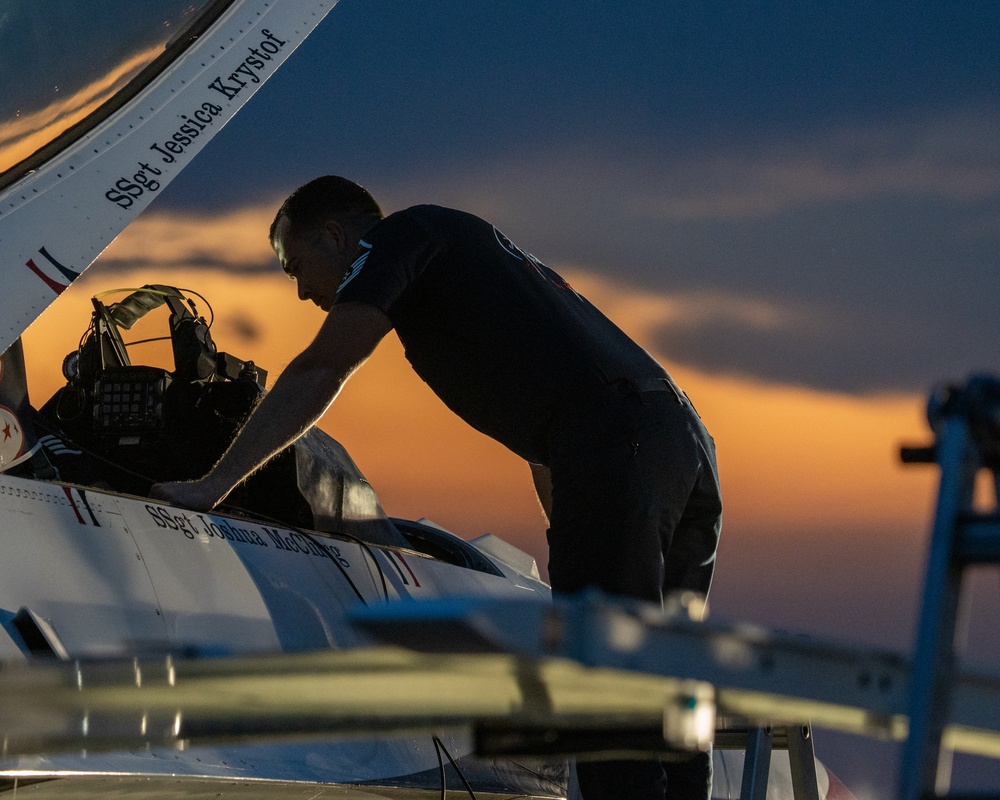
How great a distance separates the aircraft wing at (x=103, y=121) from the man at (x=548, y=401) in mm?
858

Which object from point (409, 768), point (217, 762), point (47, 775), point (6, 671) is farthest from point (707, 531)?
point (6, 671)

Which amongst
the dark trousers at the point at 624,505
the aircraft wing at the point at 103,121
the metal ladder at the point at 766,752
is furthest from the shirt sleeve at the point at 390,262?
the metal ladder at the point at 766,752

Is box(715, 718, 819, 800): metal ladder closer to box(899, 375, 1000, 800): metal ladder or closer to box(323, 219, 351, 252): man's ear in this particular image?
box(323, 219, 351, 252): man's ear

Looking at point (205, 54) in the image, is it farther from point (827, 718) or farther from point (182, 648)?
point (827, 718)

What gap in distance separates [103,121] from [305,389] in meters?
1.47

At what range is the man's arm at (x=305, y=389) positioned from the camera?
9.63 feet

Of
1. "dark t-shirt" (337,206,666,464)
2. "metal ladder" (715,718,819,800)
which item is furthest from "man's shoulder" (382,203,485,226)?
"metal ladder" (715,718,819,800)

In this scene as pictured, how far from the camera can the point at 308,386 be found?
9.86 feet

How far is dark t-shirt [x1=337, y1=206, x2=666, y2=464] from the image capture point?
9.91ft

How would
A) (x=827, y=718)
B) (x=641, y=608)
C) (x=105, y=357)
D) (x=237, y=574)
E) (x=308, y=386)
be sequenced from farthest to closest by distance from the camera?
(x=105, y=357), (x=237, y=574), (x=308, y=386), (x=827, y=718), (x=641, y=608)

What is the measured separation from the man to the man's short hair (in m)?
0.14

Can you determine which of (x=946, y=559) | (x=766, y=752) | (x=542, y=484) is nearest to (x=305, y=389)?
(x=542, y=484)

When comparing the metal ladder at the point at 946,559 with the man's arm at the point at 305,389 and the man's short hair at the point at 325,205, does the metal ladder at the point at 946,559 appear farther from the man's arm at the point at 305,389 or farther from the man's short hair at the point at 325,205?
the man's short hair at the point at 325,205

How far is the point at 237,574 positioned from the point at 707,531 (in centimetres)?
Result: 116
